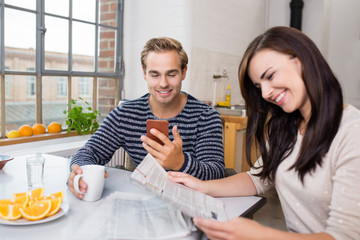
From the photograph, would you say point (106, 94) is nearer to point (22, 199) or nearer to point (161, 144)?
point (161, 144)

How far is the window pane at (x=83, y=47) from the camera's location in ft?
8.88

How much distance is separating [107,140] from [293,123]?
88 centimetres

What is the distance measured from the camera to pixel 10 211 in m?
0.93

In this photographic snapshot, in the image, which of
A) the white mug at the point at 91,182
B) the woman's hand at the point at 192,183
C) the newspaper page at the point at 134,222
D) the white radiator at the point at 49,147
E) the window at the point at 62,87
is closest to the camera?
the newspaper page at the point at 134,222

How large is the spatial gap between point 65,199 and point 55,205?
0.13 m

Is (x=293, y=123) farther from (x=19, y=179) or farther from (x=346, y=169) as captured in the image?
(x=19, y=179)

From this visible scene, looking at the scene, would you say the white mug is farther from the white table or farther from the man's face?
the man's face

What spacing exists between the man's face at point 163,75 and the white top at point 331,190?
27.4 inches

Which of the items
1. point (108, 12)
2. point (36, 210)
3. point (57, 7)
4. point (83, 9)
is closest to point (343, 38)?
point (108, 12)

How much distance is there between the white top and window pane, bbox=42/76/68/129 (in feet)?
6.28

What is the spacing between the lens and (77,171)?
117cm

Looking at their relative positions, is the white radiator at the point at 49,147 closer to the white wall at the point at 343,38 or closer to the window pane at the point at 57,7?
the window pane at the point at 57,7


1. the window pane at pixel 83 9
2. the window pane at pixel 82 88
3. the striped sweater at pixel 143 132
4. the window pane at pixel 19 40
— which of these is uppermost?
the window pane at pixel 83 9

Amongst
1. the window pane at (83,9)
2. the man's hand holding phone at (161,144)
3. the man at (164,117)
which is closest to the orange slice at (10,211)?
the man's hand holding phone at (161,144)
